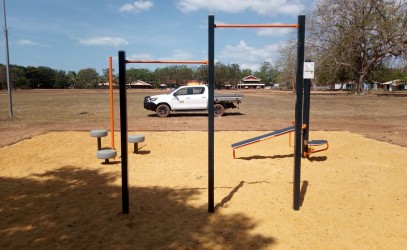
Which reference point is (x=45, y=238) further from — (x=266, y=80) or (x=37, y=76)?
(x=266, y=80)

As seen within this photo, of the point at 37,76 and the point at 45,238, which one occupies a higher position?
the point at 37,76

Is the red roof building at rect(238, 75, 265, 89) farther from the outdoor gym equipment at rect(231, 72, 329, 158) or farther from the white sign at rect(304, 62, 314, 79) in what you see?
the white sign at rect(304, 62, 314, 79)

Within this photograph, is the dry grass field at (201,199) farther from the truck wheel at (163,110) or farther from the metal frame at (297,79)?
the truck wheel at (163,110)

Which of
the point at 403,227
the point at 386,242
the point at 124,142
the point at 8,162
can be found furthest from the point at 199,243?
the point at 8,162

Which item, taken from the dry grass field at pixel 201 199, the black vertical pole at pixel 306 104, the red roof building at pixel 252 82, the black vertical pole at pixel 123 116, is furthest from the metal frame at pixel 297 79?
the red roof building at pixel 252 82

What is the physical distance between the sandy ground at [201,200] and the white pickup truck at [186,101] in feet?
29.2

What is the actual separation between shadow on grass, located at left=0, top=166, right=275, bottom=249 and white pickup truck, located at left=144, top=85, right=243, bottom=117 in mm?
11755

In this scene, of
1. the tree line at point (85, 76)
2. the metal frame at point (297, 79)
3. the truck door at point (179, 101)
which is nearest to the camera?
the metal frame at point (297, 79)

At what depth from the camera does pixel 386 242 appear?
378cm

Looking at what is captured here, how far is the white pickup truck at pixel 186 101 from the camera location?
17672mm

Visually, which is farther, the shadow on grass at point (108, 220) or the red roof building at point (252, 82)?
the red roof building at point (252, 82)

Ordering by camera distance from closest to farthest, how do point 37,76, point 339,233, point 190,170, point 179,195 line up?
1. point 339,233
2. point 179,195
3. point 190,170
4. point 37,76

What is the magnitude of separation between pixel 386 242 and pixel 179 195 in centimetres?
294

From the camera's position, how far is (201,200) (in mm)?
5195
